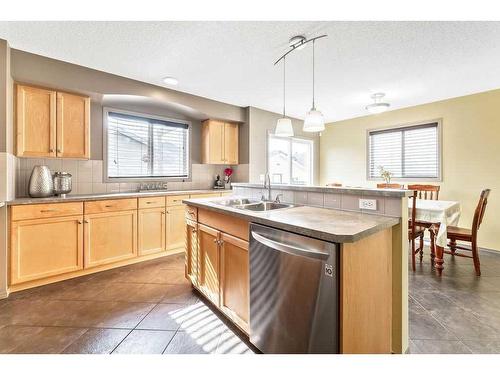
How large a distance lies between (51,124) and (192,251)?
7.01ft

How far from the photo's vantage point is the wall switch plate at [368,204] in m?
1.60

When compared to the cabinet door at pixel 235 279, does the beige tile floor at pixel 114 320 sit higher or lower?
lower

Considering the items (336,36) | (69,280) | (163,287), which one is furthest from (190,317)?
(336,36)

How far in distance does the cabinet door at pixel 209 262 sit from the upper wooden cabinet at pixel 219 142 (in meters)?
2.28

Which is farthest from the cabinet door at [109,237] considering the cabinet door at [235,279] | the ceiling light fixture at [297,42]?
the ceiling light fixture at [297,42]

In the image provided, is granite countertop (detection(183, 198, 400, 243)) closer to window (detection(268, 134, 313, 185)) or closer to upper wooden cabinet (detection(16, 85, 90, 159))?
upper wooden cabinet (detection(16, 85, 90, 159))

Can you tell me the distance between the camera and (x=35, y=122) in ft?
8.39

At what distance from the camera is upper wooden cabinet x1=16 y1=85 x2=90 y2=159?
2.50m

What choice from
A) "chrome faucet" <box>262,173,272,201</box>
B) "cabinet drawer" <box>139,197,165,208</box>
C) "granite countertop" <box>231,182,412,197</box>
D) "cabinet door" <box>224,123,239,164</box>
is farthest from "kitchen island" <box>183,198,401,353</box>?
"cabinet door" <box>224,123,239,164</box>

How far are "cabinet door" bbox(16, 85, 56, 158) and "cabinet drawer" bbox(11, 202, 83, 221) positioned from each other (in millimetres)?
587

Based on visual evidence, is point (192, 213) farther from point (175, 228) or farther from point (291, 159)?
point (291, 159)

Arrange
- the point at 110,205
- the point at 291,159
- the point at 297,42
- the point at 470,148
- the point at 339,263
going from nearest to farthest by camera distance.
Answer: the point at 339,263, the point at 297,42, the point at 110,205, the point at 470,148, the point at 291,159

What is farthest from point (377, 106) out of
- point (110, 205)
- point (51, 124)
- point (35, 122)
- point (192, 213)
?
point (35, 122)

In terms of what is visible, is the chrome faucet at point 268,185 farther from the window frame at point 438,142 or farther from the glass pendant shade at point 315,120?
the window frame at point 438,142
